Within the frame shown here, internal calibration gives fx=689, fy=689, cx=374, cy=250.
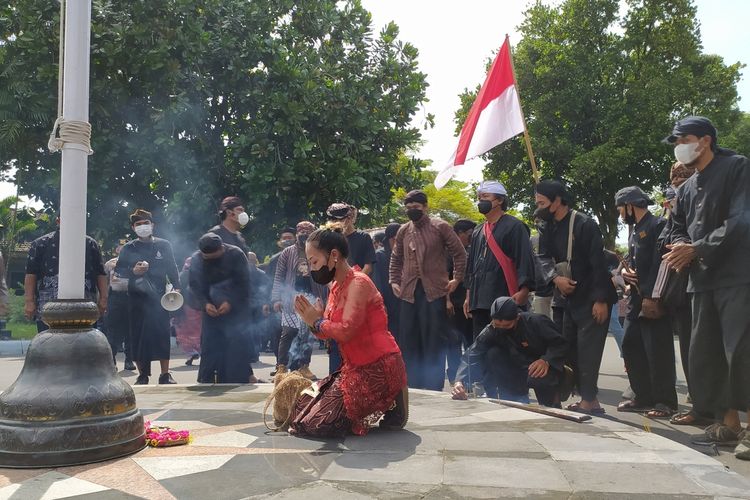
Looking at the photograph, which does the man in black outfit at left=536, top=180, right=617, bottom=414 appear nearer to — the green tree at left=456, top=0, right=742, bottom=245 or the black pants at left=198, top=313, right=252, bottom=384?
the black pants at left=198, top=313, right=252, bottom=384

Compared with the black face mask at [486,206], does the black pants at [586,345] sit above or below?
below

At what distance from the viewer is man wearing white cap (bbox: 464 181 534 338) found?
6160 millimetres

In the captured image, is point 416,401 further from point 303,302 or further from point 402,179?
point 402,179

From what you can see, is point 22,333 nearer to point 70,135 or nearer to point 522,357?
point 522,357

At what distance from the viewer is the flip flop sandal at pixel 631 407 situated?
6.07 meters

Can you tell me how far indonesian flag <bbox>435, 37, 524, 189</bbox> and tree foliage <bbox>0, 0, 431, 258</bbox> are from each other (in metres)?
6.61

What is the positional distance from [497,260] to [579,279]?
28.7 inches

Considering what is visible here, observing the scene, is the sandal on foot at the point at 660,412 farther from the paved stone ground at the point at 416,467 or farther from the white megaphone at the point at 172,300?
the white megaphone at the point at 172,300

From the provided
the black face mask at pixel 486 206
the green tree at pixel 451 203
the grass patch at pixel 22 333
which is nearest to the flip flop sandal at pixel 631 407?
the black face mask at pixel 486 206

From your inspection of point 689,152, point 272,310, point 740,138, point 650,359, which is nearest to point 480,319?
point 650,359

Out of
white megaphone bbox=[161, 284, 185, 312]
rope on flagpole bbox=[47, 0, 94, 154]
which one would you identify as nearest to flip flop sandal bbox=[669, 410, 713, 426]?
rope on flagpole bbox=[47, 0, 94, 154]

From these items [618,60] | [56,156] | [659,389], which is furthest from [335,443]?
[618,60]

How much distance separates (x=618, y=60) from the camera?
26.4 metres

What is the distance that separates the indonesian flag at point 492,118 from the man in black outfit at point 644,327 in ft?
5.76
